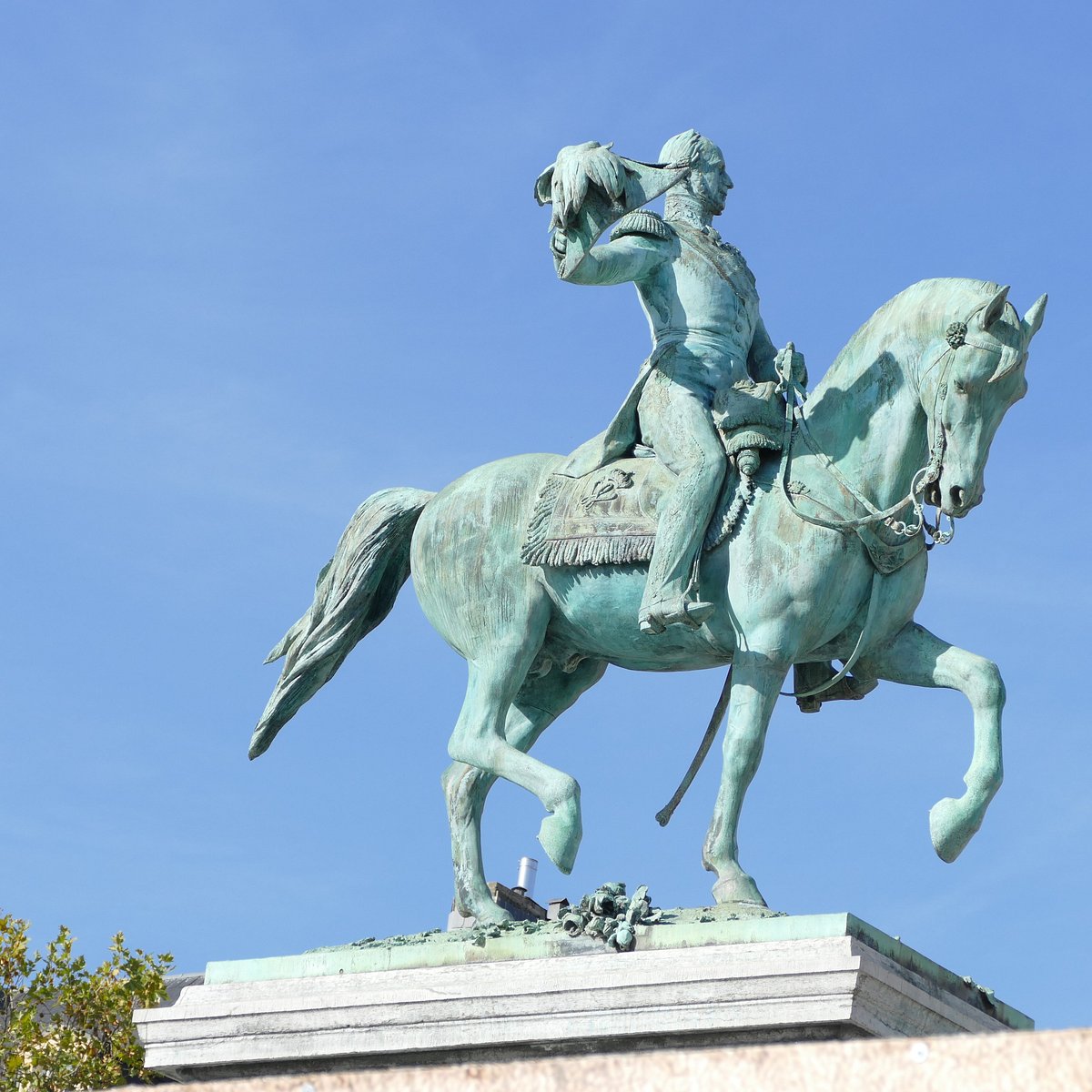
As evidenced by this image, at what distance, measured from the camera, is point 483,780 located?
987 cm

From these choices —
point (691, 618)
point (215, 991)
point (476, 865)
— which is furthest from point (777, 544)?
point (215, 991)

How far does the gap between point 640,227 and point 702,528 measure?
5.16ft

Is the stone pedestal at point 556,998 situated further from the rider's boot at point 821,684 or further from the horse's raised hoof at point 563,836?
the rider's boot at point 821,684

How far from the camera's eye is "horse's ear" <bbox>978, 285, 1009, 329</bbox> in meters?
8.93

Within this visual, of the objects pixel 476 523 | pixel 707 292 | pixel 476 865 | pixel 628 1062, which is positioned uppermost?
pixel 707 292

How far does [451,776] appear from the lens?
9.94 metres

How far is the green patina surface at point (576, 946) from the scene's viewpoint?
8172 mm

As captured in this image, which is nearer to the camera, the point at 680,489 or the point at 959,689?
the point at 959,689

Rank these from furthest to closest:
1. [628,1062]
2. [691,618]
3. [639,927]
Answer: [691,618]
[639,927]
[628,1062]

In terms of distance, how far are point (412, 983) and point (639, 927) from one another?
980 mm

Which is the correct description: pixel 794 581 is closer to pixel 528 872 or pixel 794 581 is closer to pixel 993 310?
pixel 993 310

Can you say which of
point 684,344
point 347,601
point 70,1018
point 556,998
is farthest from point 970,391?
point 70,1018

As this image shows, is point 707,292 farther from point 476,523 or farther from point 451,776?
point 451,776

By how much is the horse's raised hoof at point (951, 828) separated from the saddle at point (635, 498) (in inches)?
58.5
